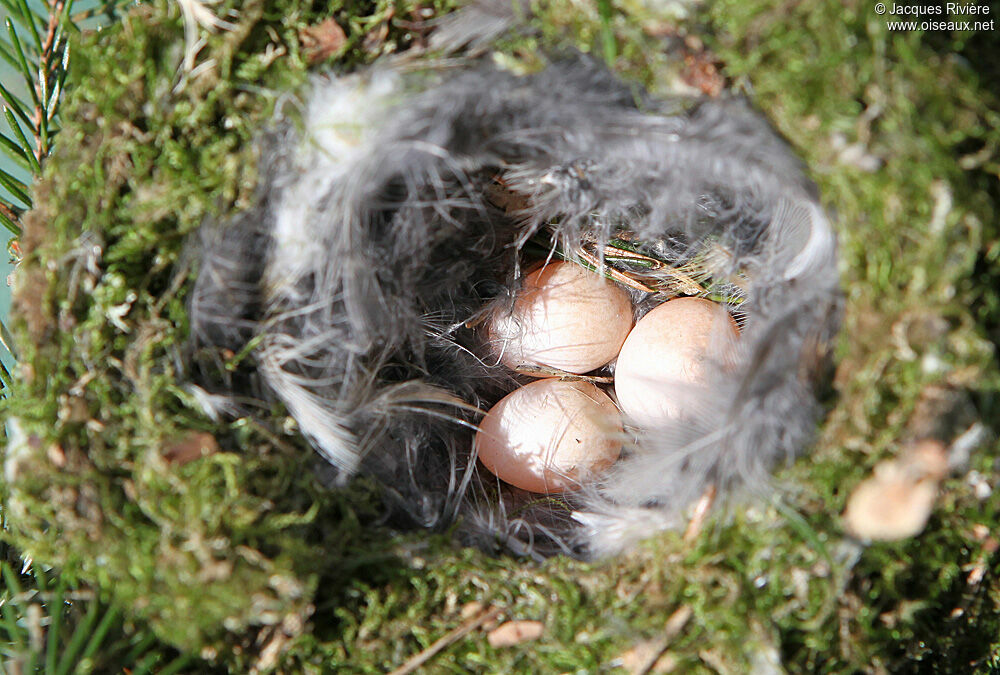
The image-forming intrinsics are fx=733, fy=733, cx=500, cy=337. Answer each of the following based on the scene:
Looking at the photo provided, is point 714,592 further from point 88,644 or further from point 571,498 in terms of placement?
point 88,644

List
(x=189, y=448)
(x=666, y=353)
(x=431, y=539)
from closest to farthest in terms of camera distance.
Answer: (x=189, y=448)
(x=431, y=539)
(x=666, y=353)

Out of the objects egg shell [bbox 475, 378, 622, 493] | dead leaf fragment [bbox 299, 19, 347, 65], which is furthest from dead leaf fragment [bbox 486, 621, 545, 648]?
dead leaf fragment [bbox 299, 19, 347, 65]

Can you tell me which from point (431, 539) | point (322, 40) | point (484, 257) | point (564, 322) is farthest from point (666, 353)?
point (322, 40)

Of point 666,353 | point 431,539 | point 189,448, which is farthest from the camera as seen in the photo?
point 666,353

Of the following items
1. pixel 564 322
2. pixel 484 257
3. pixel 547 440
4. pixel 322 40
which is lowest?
pixel 547 440

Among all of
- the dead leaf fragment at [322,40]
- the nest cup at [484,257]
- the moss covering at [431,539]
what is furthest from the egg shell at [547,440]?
the dead leaf fragment at [322,40]

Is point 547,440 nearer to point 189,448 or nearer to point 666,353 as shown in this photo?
point 666,353
